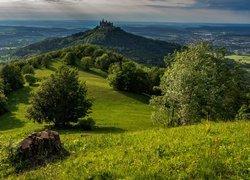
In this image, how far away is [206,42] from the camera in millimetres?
52406

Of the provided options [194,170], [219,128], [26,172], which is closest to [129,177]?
[194,170]

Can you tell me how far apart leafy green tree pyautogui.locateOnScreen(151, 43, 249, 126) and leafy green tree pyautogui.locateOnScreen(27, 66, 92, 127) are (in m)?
16.5

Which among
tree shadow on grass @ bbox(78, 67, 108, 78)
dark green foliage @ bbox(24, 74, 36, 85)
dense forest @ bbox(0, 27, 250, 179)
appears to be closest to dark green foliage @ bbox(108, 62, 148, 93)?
dense forest @ bbox(0, 27, 250, 179)

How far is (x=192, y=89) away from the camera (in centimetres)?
4581

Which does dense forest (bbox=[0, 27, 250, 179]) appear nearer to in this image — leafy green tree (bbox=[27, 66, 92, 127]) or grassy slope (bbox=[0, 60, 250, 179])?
grassy slope (bbox=[0, 60, 250, 179])

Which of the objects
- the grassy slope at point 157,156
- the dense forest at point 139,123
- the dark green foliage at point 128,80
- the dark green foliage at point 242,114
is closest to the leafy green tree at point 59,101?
the dense forest at point 139,123

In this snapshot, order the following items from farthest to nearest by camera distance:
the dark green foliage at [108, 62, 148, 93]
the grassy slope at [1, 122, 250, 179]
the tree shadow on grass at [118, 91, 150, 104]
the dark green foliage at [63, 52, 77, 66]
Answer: the dark green foliage at [63, 52, 77, 66] → the dark green foliage at [108, 62, 148, 93] → the tree shadow on grass at [118, 91, 150, 104] → the grassy slope at [1, 122, 250, 179]

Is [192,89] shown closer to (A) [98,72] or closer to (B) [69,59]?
(A) [98,72]

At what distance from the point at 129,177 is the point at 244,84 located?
72.8 meters

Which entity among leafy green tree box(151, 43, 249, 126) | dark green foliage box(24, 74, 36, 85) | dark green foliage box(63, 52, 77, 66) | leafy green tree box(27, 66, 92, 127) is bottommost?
dark green foliage box(24, 74, 36, 85)

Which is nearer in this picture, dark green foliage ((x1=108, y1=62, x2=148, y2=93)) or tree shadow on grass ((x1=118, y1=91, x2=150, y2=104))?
tree shadow on grass ((x1=118, y1=91, x2=150, y2=104))

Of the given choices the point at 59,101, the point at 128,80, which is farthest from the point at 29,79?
the point at 59,101

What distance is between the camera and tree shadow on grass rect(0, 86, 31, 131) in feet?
253

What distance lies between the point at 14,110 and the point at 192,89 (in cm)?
6564
